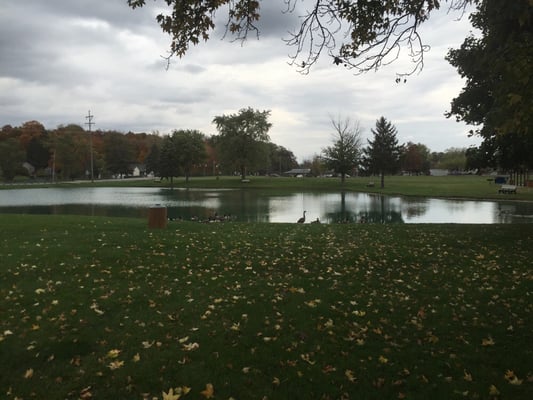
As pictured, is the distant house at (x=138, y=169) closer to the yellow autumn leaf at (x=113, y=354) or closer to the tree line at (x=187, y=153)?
the tree line at (x=187, y=153)

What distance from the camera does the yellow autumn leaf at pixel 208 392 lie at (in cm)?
413

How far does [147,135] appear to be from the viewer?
155875 mm

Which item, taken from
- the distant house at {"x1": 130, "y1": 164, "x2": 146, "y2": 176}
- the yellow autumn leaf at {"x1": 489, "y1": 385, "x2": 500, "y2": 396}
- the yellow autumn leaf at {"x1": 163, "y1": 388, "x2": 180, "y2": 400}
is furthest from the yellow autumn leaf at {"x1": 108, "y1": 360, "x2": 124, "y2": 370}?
the distant house at {"x1": 130, "y1": 164, "x2": 146, "y2": 176}

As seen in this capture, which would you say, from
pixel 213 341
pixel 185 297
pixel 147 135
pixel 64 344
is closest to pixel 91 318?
pixel 64 344

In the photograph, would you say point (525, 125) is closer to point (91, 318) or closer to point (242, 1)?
point (242, 1)

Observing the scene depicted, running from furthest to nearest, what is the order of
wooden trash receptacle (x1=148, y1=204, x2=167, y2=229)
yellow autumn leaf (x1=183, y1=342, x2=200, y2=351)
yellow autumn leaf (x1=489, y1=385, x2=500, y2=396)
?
wooden trash receptacle (x1=148, y1=204, x2=167, y2=229) → yellow autumn leaf (x1=183, y1=342, x2=200, y2=351) → yellow autumn leaf (x1=489, y1=385, x2=500, y2=396)

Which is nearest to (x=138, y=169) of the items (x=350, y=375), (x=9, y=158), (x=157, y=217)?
(x=9, y=158)

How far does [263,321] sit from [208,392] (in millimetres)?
1965

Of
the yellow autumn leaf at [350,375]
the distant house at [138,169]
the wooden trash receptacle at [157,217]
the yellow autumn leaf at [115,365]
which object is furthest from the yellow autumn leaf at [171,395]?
the distant house at [138,169]

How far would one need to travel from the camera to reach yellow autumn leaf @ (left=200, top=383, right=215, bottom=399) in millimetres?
4133

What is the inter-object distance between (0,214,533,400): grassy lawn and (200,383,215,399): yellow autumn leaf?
13 millimetres

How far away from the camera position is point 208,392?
4.18 m

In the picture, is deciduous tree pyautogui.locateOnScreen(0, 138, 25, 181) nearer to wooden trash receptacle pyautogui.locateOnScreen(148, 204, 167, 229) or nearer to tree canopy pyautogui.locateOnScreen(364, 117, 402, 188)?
tree canopy pyautogui.locateOnScreen(364, 117, 402, 188)

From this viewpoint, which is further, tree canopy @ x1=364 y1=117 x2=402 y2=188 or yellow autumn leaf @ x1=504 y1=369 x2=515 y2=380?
tree canopy @ x1=364 y1=117 x2=402 y2=188
